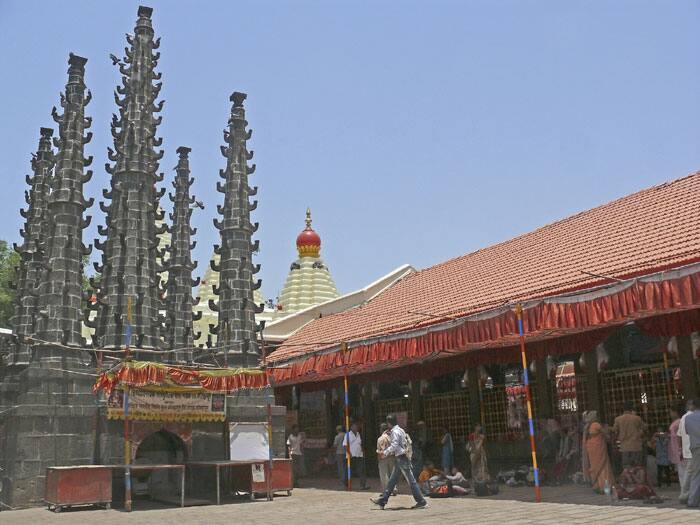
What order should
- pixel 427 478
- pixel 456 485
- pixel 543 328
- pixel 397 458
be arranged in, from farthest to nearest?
pixel 427 478 < pixel 456 485 < pixel 543 328 < pixel 397 458

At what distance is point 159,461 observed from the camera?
17.0 metres

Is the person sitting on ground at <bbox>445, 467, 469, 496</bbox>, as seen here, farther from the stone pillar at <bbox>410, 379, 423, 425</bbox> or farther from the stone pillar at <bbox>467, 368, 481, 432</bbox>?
the stone pillar at <bbox>410, 379, 423, 425</bbox>

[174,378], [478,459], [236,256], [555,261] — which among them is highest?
[236,256]

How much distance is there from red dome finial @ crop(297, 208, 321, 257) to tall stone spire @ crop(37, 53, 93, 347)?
2418 cm

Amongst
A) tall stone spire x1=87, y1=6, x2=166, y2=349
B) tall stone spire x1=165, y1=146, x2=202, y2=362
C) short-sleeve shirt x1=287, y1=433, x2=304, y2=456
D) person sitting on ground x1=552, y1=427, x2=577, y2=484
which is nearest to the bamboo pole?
person sitting on ground x1=552, y1=427, x2=577, y2=484

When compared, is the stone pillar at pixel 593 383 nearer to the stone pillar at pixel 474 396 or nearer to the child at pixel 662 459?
the child at pixel 662 459

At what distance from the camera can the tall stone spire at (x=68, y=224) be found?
15.9 metres

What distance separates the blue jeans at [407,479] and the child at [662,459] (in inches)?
185

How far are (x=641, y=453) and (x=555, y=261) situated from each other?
17.2ft

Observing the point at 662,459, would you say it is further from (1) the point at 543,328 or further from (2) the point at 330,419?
(2) the point at 330,419

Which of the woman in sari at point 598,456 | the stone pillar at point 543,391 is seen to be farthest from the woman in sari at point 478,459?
the stone pillar at point 543,391

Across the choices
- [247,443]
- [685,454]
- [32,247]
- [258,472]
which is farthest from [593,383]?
[32,247]

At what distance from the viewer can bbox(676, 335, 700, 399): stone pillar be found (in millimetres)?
13953

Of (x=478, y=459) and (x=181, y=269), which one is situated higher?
(x=181, y=269)
